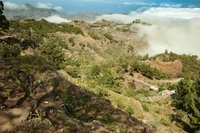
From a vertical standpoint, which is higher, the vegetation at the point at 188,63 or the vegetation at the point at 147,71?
the vegetation at the point at 147,71

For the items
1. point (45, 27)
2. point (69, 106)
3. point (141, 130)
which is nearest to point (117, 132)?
point (141, 130)

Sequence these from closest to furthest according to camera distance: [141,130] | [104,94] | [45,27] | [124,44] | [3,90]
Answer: [3,90] < [141,130] < [104,94] < [45,27] < [124,44]

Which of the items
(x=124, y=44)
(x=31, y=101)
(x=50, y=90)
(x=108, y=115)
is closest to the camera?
(x=31, y=101)

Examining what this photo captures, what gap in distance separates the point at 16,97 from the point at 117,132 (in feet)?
11.0

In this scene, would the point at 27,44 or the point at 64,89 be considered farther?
the point at 27,44

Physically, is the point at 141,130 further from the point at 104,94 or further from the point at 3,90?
the point at 104,94

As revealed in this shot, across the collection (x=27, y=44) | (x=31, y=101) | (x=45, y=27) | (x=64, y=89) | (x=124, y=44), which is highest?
(x=31, y=101)

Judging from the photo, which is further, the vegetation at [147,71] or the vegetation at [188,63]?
the vegetation at [188,63]

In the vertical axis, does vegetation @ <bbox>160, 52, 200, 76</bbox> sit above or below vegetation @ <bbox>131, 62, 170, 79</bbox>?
below

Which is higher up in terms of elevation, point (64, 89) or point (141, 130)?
point (64, 89)

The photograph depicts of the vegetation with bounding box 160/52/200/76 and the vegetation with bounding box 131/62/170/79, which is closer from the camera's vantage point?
the vegetation with bounding box 131/62/170/79

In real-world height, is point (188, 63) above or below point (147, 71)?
below

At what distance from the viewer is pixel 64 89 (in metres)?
13.9

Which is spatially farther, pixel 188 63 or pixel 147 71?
pixel 188 63
